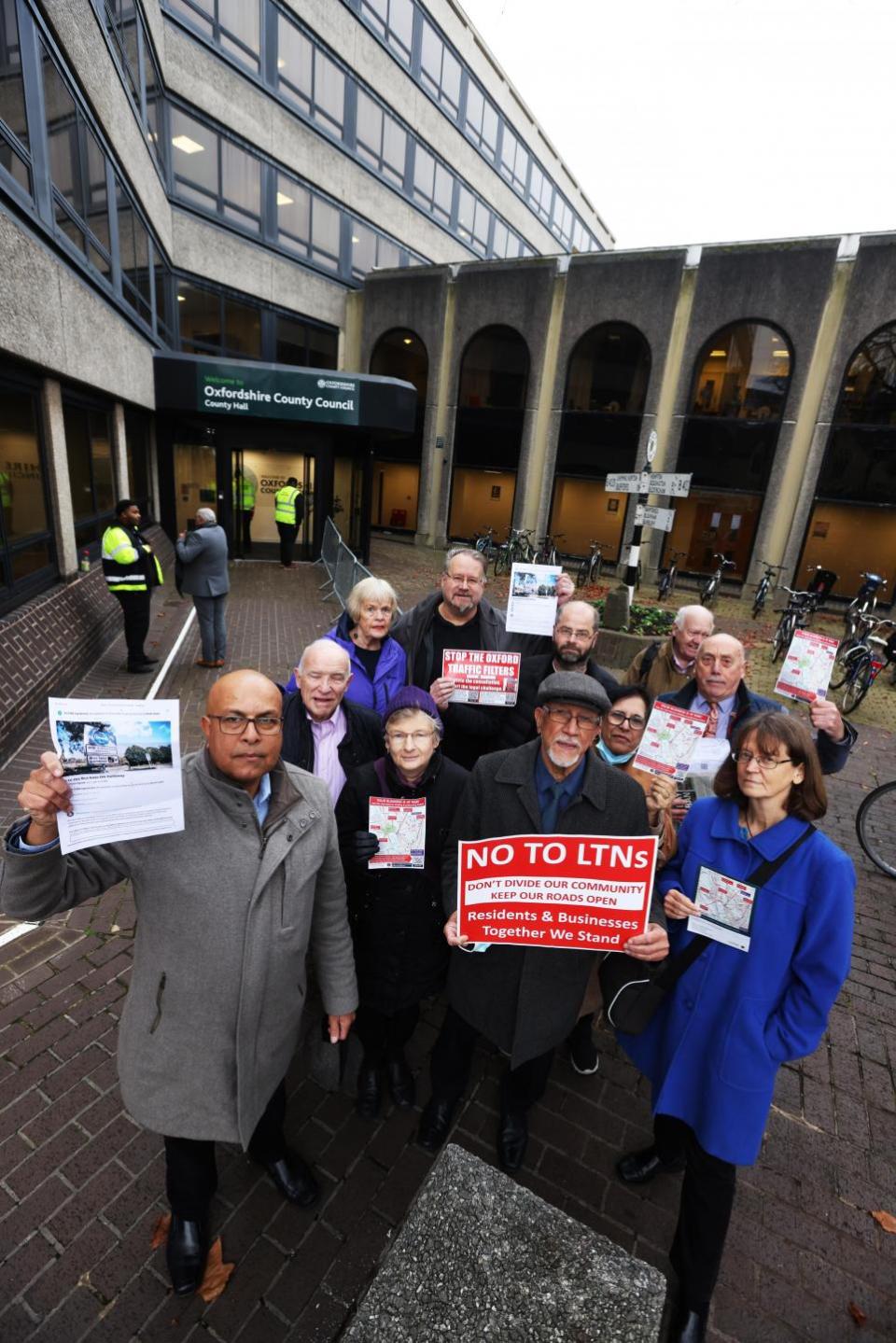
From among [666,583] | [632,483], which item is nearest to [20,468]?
[632,483]

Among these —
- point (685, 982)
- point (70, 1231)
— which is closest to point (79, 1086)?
point (70, 1231)

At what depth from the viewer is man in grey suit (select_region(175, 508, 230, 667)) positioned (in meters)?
8.79

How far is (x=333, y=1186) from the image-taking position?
2.95m

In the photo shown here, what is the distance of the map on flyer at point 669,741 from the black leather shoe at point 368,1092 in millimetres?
2203

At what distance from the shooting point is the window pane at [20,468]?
7277 mm

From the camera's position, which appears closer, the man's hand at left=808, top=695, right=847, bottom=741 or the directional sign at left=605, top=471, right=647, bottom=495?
the man's hand at left=808, top=695, right=847, bottom=741

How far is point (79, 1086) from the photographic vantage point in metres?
3.29

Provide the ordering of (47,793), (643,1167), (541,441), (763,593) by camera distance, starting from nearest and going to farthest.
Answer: (47,793), (643,1167), (763,593), (541,441)

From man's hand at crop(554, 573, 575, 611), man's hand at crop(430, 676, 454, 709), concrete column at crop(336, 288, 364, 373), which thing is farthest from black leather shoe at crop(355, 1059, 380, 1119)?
concrete column at crop(336, 288, 364, 373)

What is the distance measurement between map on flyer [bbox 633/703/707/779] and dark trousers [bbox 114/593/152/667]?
779cm

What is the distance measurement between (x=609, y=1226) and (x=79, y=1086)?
2.75 metres

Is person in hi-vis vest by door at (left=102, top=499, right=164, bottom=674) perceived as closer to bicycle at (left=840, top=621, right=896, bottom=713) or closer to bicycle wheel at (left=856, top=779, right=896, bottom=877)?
bicycle wheel at (left=856, top=779, right=896, bottom=877)

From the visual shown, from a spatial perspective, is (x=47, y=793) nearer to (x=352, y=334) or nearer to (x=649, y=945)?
(x=649, y=945)

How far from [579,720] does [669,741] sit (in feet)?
A: 2.72
